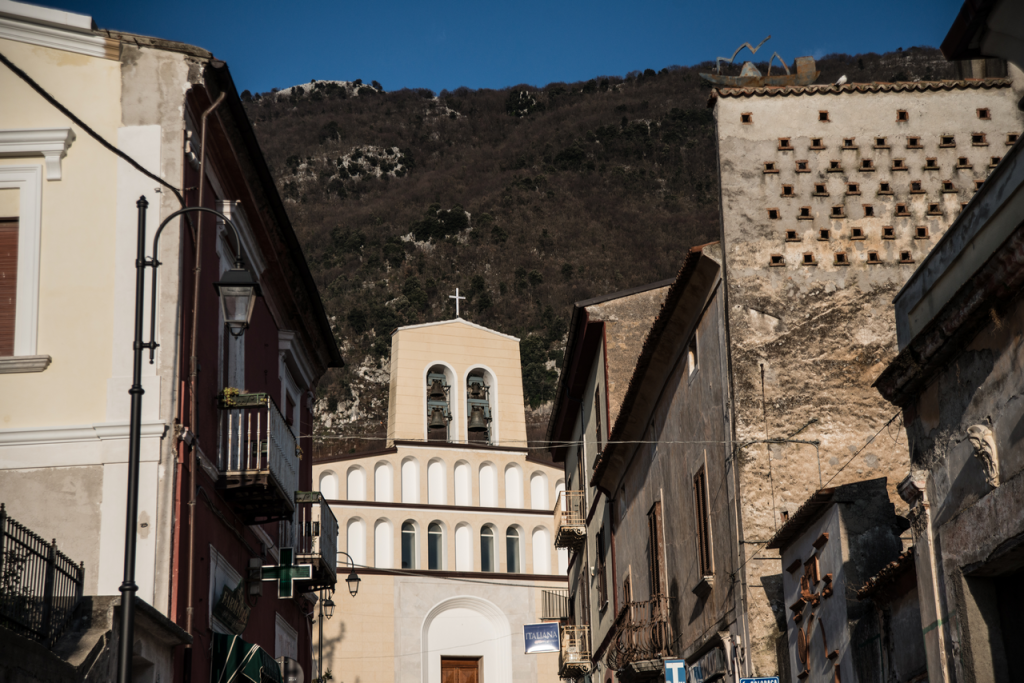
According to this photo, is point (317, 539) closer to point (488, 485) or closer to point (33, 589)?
point (33, 589)

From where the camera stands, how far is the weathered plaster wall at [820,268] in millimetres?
14570

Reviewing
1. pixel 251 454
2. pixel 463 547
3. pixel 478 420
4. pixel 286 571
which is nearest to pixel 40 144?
pixel 251 454

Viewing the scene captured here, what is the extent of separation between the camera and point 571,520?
31125 mm

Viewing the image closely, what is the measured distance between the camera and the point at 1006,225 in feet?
27.1

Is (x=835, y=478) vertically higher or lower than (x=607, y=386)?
lower

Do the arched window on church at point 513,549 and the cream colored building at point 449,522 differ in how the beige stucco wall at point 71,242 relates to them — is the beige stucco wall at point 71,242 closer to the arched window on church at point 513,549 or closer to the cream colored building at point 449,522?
the cream colored building at point 449,522

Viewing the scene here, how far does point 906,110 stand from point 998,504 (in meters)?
9.06

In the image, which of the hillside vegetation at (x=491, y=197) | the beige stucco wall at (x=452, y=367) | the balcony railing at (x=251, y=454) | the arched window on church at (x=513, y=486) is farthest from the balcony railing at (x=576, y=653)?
the hillside vegetation at (x=491, y=197)

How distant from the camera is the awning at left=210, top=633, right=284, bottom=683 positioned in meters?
13.9

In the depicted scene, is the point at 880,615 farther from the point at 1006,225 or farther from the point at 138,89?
the point at 138,89

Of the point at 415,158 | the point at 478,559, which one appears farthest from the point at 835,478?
the point at 415,158

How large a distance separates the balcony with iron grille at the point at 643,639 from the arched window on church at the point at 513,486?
2669cm

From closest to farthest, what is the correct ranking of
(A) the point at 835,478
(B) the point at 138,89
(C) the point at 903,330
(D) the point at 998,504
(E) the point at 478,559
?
(D) the point at 998,504 < (C) the point at 903,330 < (B) the point at 138,89 < (A) the point at 835,478 < (E) the point at 478,559

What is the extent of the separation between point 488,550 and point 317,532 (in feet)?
95.2
